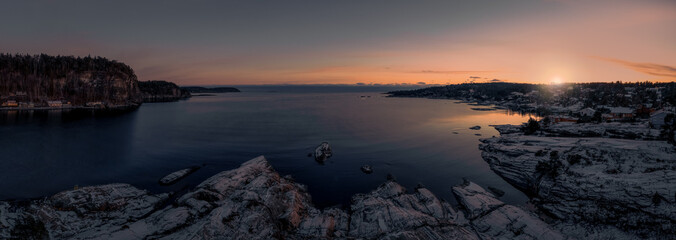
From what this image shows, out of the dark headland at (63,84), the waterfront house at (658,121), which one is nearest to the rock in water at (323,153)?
the waterfront house at (658,121)

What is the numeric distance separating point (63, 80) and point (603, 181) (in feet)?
592

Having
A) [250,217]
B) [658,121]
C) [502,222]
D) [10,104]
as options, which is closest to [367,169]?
[502,222]

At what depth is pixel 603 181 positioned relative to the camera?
76.3 ft

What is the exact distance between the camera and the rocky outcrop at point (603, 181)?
1927 cm

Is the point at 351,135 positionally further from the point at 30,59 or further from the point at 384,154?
the point at 30,59

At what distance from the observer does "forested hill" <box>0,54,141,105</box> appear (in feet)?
352

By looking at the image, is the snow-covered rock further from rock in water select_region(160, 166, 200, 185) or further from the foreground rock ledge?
rock in water select_region(160, 166, 200, 185)

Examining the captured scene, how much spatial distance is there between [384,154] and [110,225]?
112ft

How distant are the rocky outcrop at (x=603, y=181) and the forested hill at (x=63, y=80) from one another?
540ft

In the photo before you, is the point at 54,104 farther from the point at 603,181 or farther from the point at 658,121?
the point at 658,121

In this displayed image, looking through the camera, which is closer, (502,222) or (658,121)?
(502,222)

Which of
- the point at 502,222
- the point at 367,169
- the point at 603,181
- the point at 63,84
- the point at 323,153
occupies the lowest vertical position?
the point at 502,222

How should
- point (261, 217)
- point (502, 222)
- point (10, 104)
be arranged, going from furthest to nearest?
point (10, 104) < point (502, 222) < point (261, 217)

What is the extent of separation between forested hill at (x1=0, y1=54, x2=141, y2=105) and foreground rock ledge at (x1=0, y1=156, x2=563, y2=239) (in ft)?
451
